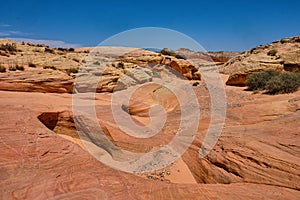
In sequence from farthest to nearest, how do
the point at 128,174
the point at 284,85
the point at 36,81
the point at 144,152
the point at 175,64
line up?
1. the point at 175,64
2. the point at 36,81
3. the point at 284,85
4. the point at 144,152
5. the point at 128,174

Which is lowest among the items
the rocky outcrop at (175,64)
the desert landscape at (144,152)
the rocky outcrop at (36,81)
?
the desert landscape at (144,152)

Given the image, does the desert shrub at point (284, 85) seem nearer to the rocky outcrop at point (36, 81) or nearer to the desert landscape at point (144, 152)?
the desert landscape at point (144, 152)

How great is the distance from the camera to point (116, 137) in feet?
18.6

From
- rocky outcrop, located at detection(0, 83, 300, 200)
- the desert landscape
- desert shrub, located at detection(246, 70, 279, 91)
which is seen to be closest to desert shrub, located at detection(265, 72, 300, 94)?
desert shrub, located at detection(246, 70, 279, 91)

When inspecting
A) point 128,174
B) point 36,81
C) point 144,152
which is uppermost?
point 36,81

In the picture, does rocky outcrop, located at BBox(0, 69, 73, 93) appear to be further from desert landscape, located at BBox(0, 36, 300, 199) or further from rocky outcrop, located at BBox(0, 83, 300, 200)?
rocky outcrop, located at BBox(0, 83, 300, 200)

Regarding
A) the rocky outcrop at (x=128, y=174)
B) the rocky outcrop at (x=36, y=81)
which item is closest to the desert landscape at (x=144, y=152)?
the rocky outcrop at (x=128, y=174)

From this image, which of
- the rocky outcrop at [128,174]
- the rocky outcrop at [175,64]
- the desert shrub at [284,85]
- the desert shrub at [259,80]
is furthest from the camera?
the rocky outcrop at [175,64]

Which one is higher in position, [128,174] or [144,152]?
[128,174]

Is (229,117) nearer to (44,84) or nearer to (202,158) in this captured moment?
(202,158)

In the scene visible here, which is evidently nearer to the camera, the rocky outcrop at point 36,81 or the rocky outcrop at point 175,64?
the rocky outcrop at point 36,81

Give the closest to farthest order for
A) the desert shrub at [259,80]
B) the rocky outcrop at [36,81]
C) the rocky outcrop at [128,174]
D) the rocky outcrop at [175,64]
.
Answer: the rocky outcrop at [128,174]
the rocky outcrop at [36,81]
the desert shrub at [259,80]
the rocky outcrop at [175,64]

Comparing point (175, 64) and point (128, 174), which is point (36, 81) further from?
point (175, 64)

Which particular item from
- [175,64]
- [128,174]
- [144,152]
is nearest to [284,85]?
[144,152]
